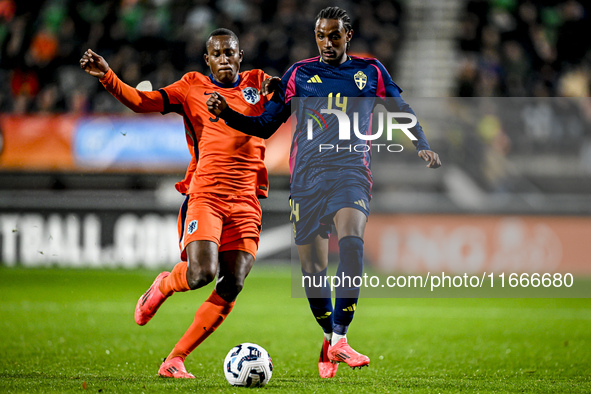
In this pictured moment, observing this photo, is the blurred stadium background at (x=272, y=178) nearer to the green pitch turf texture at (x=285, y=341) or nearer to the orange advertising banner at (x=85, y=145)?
the orange advertising banner at (x=85, y=145)

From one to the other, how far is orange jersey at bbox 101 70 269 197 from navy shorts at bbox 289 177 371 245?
303 millimetres

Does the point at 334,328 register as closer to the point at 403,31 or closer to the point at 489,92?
the point at 489,92

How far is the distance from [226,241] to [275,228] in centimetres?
728

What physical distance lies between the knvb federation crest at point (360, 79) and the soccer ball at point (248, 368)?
1.84 meters

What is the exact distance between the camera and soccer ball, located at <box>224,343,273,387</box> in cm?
477

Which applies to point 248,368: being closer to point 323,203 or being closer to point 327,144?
point 323,203

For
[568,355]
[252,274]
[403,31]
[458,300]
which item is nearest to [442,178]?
[458,300]

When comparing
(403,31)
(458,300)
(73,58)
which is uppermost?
(403,31)

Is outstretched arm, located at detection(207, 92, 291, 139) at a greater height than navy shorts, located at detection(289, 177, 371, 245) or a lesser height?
greater

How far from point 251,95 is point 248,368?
6.01 feet

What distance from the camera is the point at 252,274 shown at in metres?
12.5

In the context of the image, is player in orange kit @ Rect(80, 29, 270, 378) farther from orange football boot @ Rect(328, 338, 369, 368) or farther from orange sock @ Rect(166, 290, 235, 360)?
orange football boot @ Rect(328, 338, 369, 368)

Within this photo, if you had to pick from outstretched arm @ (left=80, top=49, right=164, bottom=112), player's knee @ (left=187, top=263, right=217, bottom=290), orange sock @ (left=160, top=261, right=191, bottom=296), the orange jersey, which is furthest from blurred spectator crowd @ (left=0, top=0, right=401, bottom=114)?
player's knee @ (left=187, top=263, right=217, bottom=290)

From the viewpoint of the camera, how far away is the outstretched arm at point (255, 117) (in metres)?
4.85
